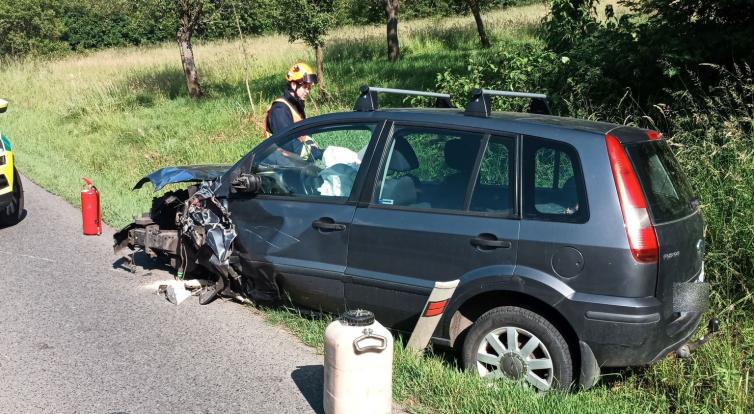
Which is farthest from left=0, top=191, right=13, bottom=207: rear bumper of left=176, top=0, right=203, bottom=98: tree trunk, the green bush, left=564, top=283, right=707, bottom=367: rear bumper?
left=176, top=0, right=203, bottom=98: tree trunk

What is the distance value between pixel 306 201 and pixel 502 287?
5.79ft

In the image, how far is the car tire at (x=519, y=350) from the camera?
423 cm

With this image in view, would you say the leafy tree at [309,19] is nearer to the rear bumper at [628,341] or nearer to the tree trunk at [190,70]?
the tree trunk at [190,70]

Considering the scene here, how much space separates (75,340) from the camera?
5.48 m

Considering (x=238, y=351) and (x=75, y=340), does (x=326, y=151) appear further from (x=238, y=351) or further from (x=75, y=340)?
(x=75, y=340)

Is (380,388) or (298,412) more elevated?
(380,388)

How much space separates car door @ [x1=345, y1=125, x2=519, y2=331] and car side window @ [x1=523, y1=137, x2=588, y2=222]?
4.0 inches

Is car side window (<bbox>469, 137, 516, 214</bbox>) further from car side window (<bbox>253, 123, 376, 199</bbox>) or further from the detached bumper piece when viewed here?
the detached bumper piece

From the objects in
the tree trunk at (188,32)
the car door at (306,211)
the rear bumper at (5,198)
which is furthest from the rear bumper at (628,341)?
the tree trunk at (188,32)

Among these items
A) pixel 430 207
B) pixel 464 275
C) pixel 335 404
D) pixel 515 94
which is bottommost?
pixel 335 404

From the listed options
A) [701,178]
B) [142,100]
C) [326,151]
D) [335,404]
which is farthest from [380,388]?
[142,100]

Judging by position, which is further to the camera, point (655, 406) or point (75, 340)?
point (75, 340)

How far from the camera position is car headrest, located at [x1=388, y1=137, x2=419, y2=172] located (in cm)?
509

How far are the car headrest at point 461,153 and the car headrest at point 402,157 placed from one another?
1.03 feet
